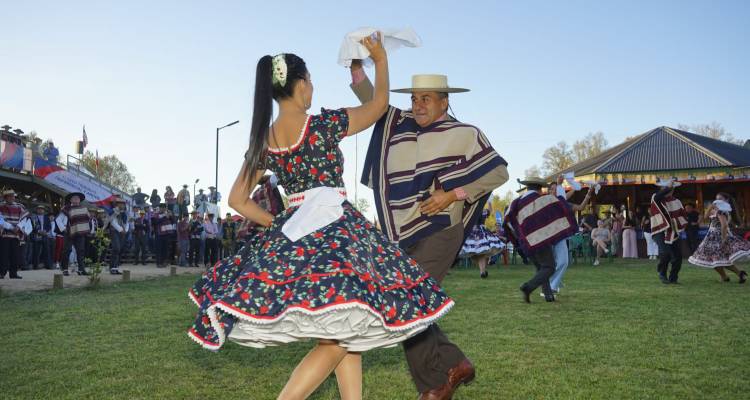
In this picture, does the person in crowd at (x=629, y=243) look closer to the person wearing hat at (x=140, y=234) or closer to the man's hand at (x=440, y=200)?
the person wearing hat at (x=140, y=234)

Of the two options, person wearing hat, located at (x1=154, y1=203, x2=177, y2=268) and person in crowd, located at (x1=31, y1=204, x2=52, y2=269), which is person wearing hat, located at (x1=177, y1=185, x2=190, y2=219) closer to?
person wearing hat, located at (x1=154, y1=203, x2=177, y2=268)

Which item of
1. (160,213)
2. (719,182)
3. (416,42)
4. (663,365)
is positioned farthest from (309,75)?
(719,182)

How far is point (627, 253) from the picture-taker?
29.8 m

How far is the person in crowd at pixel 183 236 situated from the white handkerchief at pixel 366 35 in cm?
2207

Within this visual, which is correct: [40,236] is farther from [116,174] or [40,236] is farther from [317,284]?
[116,174]

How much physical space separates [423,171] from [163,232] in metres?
21.8

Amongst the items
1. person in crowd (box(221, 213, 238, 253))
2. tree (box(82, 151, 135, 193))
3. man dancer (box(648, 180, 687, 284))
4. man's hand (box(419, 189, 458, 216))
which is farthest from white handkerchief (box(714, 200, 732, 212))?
tree (box(82, 151, 135, 193))

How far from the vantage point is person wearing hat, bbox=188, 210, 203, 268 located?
2564 cm

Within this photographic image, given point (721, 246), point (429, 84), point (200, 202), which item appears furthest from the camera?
point (200, 202)

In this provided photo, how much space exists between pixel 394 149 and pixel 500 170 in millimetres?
696

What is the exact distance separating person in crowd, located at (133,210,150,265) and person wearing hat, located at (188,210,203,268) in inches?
68.7

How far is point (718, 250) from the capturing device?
14.4 metres

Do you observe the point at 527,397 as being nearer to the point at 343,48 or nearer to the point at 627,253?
the point at 343,48

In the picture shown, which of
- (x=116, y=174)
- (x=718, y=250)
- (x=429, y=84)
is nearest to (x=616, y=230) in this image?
(x=718, y=250)
